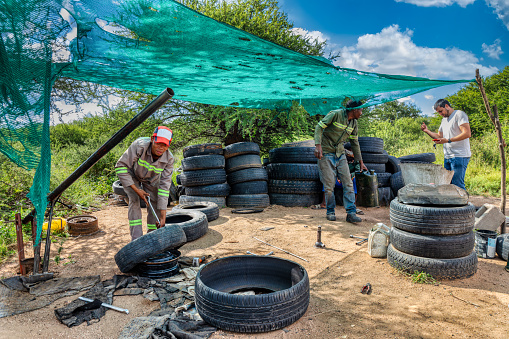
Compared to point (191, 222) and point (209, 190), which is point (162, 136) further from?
point (209, 190)

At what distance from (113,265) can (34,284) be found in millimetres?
872

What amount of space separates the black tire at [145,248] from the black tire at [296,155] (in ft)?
14.6

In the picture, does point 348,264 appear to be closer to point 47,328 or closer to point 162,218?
point 162,218

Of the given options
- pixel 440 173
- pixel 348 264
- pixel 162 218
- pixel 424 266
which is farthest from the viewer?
pixel 440 173

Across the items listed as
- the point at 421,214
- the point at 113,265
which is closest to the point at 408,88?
the point at 421,214

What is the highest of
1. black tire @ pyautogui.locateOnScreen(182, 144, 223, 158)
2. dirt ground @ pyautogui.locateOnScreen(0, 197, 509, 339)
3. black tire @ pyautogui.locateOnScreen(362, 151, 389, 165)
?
black tire @ pyautogui.locateOnScreen(182, 144, 223, 158)

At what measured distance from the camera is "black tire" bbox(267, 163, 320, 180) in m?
7.23

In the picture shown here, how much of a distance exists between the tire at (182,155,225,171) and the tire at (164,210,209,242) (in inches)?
70.6

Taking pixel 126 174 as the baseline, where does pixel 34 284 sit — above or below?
below

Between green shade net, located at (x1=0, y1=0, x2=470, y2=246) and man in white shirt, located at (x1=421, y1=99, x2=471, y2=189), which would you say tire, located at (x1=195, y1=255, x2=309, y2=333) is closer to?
green shade net, located at (x1=0, y1=0, x2=470, y2=246)

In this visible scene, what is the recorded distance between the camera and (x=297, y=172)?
7.25 meters

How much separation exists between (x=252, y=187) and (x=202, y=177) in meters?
1.20

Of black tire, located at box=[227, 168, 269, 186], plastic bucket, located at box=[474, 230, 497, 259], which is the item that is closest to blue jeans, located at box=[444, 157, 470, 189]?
plastic bucket, located at box=[474, 230, 497, 259]

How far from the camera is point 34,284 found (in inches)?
132
